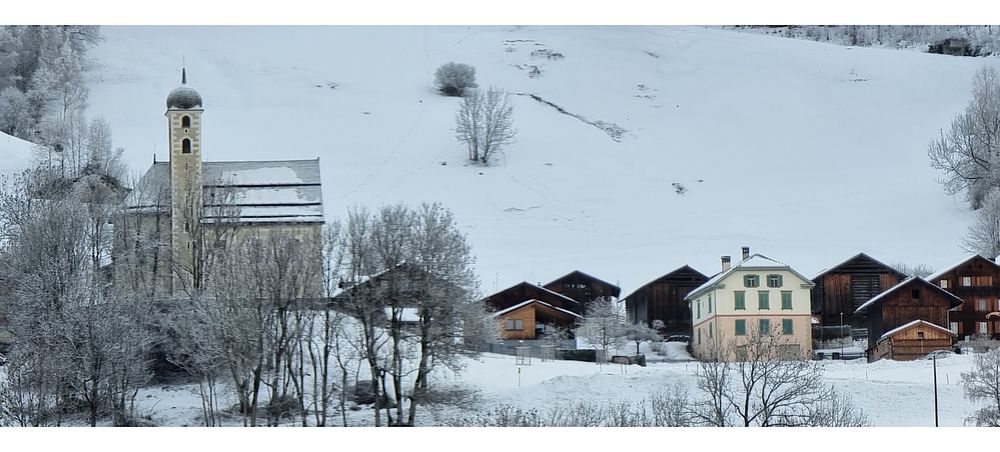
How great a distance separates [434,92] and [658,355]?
63383mm

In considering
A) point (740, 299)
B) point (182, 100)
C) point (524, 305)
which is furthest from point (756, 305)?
point (182, 100)

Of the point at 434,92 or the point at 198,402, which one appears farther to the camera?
the point at 434,92

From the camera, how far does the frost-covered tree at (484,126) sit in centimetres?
9856

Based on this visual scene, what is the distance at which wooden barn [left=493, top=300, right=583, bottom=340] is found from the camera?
2152 inches

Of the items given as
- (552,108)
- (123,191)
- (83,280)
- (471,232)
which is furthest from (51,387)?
(552,108)

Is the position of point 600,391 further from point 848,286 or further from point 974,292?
point 848,286

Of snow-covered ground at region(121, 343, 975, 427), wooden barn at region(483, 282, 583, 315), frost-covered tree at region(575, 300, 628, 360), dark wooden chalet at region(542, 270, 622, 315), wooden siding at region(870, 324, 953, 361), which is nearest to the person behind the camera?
snow-covered ground at region(121, 343, 975, 427)

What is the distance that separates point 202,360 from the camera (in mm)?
38156

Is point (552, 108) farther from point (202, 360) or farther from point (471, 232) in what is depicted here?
point (202, 360)

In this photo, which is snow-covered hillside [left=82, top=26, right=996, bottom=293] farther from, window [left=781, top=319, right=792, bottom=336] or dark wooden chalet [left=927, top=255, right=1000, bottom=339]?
window [left=781, top=319, right=792, bottom=336]

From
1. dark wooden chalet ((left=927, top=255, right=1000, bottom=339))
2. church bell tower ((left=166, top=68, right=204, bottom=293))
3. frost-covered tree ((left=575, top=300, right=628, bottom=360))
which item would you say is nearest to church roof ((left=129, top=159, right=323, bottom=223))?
church bell tower ((left=166, top=68, right=204, bottom=293))

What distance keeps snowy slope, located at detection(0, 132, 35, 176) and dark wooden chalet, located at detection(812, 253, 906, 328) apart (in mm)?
35916

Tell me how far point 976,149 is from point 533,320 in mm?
37032

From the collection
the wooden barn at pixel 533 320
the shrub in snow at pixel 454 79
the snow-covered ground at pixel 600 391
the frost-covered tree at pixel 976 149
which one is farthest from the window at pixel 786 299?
the shrub in snow at pixel 454 79
